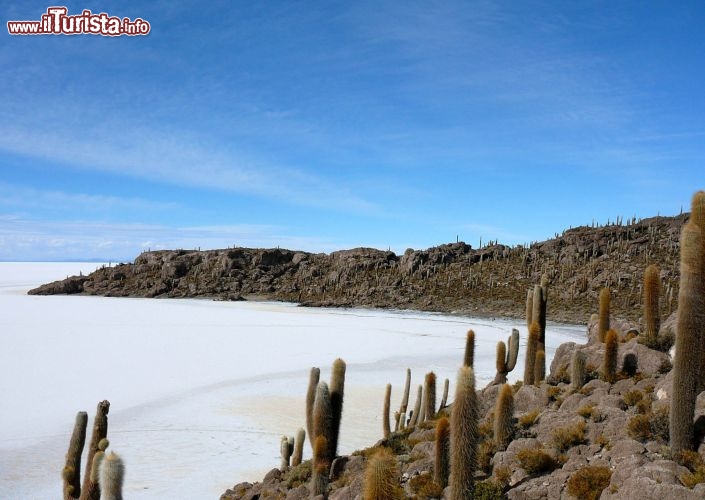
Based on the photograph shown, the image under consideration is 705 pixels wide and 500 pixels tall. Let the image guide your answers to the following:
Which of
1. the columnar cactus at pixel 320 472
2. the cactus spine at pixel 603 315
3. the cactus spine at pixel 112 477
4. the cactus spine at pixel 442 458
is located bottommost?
the columnar cactus at pixel 320 472

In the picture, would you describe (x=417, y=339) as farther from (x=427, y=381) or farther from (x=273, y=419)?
(x=427, y=381)

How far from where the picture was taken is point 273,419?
52.8 ft

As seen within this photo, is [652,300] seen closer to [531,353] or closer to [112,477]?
[531,353]

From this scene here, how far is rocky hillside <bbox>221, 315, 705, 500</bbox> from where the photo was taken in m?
6.43

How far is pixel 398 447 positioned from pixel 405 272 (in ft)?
189

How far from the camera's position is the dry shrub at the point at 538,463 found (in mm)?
7582

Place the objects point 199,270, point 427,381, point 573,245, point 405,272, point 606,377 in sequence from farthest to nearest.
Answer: point 199,270 < point 405,272 < point 573,245 < point 427,381 < point 606,377

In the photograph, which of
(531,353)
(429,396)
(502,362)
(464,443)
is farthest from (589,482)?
(502,362)

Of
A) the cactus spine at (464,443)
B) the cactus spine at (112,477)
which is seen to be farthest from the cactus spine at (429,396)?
the cactus spine at (112,477)

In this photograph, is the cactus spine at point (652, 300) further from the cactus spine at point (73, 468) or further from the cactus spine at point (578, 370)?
the cactus spine at point (73, 468)

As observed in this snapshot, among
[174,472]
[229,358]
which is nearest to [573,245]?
[229,358]

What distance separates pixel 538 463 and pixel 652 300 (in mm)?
3922

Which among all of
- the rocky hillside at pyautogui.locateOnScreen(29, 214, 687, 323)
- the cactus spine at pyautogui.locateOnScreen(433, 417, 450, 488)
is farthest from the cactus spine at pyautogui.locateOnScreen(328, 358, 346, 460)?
the rocky hillside at pyautogui.locateOnScreen(29, 214, 687, 323)

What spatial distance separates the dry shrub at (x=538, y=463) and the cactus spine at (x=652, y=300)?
144 inches
